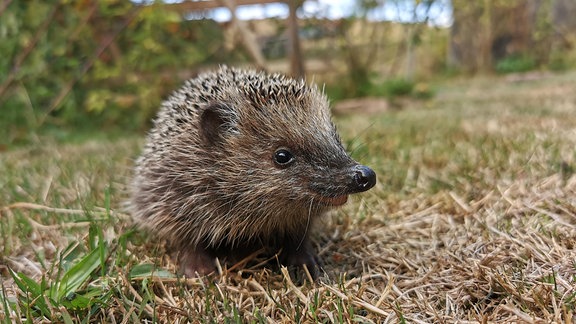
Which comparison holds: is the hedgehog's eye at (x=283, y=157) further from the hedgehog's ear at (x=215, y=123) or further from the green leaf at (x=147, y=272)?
the green leaf at (x=147, y=272)

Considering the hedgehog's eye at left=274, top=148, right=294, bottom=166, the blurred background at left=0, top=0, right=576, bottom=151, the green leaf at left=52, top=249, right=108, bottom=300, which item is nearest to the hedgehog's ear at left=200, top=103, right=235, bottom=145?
the hedgehog's eye at left=274, top=148, right=294, bottom=166

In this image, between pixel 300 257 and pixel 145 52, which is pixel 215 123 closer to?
pixel 300 257

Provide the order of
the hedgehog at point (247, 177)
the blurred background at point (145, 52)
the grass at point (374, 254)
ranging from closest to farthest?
the grass at point (374, 254), the hedgehog at point (247, 177), the blurred background at point (145, 52)

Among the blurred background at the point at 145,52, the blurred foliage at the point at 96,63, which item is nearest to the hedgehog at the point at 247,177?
the blurred background at the point at 145,52

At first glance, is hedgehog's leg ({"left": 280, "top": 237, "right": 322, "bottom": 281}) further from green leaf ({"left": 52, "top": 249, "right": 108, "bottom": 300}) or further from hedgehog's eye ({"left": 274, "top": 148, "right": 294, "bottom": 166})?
green leaf ({"left": 52, "top": 249, "right": 108, "bottom": 300})

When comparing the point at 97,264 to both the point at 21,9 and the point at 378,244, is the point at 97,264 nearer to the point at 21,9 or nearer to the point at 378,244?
the point at 378,244

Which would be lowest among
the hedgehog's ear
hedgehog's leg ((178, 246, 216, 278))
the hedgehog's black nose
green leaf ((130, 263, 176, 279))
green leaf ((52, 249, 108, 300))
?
hedgehog's leg ((178, 246, 216, 278))

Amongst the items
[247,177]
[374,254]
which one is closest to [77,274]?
[247,177]
